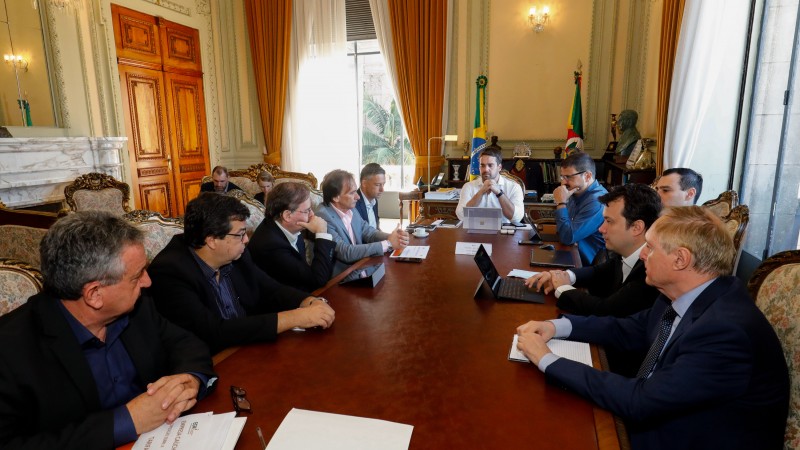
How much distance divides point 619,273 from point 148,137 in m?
5.79

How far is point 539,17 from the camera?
17.8 ft

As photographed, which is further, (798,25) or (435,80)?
(435,80)

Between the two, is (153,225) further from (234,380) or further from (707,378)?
(707,378)

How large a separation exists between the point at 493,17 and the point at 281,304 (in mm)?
5019

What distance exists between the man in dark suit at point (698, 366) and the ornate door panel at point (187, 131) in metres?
6.14

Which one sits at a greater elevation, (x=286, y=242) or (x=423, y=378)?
(x=286, y=242)

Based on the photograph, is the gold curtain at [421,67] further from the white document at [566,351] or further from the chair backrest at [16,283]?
the chair backrest at [16,283]

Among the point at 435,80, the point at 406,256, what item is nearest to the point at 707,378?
the point at 406,256

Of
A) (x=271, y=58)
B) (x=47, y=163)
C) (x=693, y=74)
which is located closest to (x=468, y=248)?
(x=693, y=74)

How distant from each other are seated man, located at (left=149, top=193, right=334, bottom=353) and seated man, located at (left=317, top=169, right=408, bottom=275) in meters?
0.67

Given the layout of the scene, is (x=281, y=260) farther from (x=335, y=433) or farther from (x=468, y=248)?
(x=335, y=433)

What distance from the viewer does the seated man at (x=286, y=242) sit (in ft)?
7.15

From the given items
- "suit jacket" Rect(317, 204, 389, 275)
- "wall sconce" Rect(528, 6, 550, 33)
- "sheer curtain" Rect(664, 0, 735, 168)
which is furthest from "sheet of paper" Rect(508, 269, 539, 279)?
"wall sconce" Rect(528, 6, 550, 33)

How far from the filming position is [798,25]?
8.25 feet
